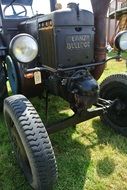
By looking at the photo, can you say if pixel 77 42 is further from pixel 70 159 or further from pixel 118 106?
pixel 70 159

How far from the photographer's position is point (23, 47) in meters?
2.28

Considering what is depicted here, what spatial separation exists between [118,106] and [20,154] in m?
1.35

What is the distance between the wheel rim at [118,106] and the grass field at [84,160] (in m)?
0.17

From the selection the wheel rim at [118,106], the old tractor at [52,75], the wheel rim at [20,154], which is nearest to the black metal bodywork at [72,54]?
the old tractor at [52,75]

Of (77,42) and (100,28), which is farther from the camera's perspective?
(100,28)

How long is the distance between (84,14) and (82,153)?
150 centimetres

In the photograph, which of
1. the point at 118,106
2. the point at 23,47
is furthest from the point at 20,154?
the point at 118,106

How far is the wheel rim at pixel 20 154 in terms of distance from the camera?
2445mm

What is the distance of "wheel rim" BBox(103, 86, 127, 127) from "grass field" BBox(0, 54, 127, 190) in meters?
0.17

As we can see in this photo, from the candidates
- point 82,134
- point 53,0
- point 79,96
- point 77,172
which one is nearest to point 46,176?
point 77,172

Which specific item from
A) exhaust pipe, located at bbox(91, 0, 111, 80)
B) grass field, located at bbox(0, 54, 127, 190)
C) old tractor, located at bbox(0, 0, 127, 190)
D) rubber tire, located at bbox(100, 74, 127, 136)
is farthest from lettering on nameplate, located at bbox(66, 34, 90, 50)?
grass field, located at bbox(0, 54, 127, 190)

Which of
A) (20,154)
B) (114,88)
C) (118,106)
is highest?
(114,88)

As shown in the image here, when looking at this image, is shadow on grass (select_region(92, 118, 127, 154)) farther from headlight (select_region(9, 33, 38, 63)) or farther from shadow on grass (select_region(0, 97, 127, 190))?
headlight (select_region(9, 33, 38, 63))

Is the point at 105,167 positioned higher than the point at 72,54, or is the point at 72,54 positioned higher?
the point at 72,54
